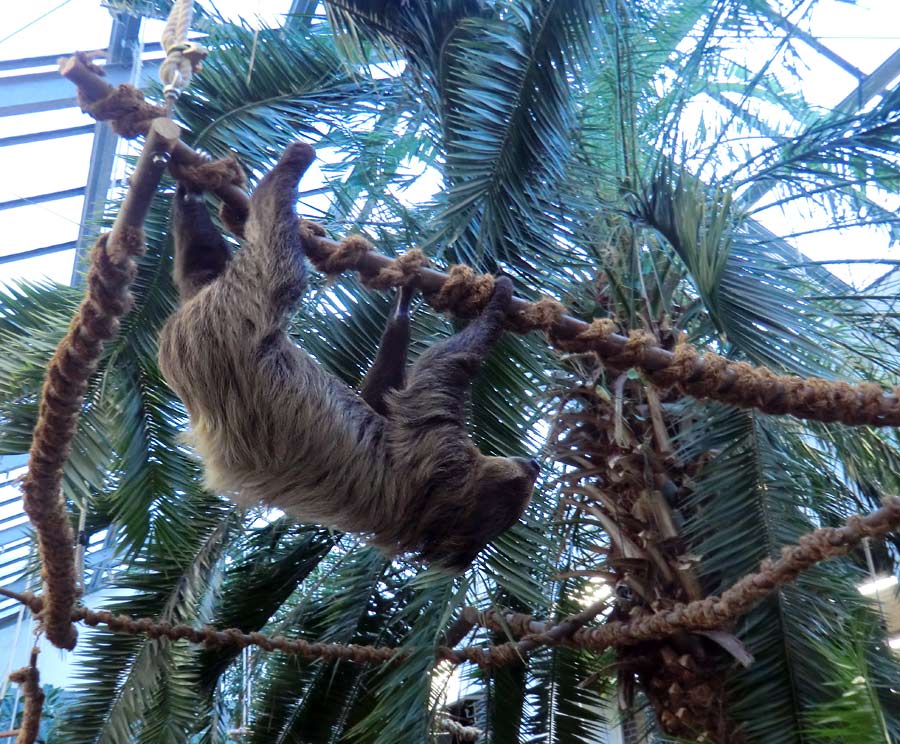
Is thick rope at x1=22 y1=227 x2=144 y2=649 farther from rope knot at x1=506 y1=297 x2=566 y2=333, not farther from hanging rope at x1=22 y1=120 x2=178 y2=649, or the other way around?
rope knot at x1=506 y1=297 x2=566 y2=333

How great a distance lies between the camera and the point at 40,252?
10516 mm

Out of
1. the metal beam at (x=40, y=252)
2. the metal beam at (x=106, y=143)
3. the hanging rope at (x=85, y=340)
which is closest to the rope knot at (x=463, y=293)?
the hanging rope at (x=85, y=340)

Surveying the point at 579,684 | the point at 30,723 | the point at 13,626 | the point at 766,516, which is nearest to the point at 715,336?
the point at 766,516

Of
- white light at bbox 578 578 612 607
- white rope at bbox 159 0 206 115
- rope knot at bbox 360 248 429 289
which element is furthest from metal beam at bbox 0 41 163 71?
white light at bbox 578 578 612 607

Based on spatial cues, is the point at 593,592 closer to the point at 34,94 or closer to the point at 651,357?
the point at 651,357

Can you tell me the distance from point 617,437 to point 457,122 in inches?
90.9

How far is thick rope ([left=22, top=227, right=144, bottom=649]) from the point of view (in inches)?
139

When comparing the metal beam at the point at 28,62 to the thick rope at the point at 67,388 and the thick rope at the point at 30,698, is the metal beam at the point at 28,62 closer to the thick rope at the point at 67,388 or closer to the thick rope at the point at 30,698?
the thick rope at the point at 67,388

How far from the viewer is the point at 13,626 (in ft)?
70.5

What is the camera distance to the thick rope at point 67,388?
11.6 ft

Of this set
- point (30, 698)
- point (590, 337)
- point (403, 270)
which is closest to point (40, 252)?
point (30, 698)

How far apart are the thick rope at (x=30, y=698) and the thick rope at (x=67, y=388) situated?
0.56m

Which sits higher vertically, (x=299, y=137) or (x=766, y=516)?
(x=299, y=137)

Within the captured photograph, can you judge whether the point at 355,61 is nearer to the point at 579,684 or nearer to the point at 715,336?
the point at 715,336
